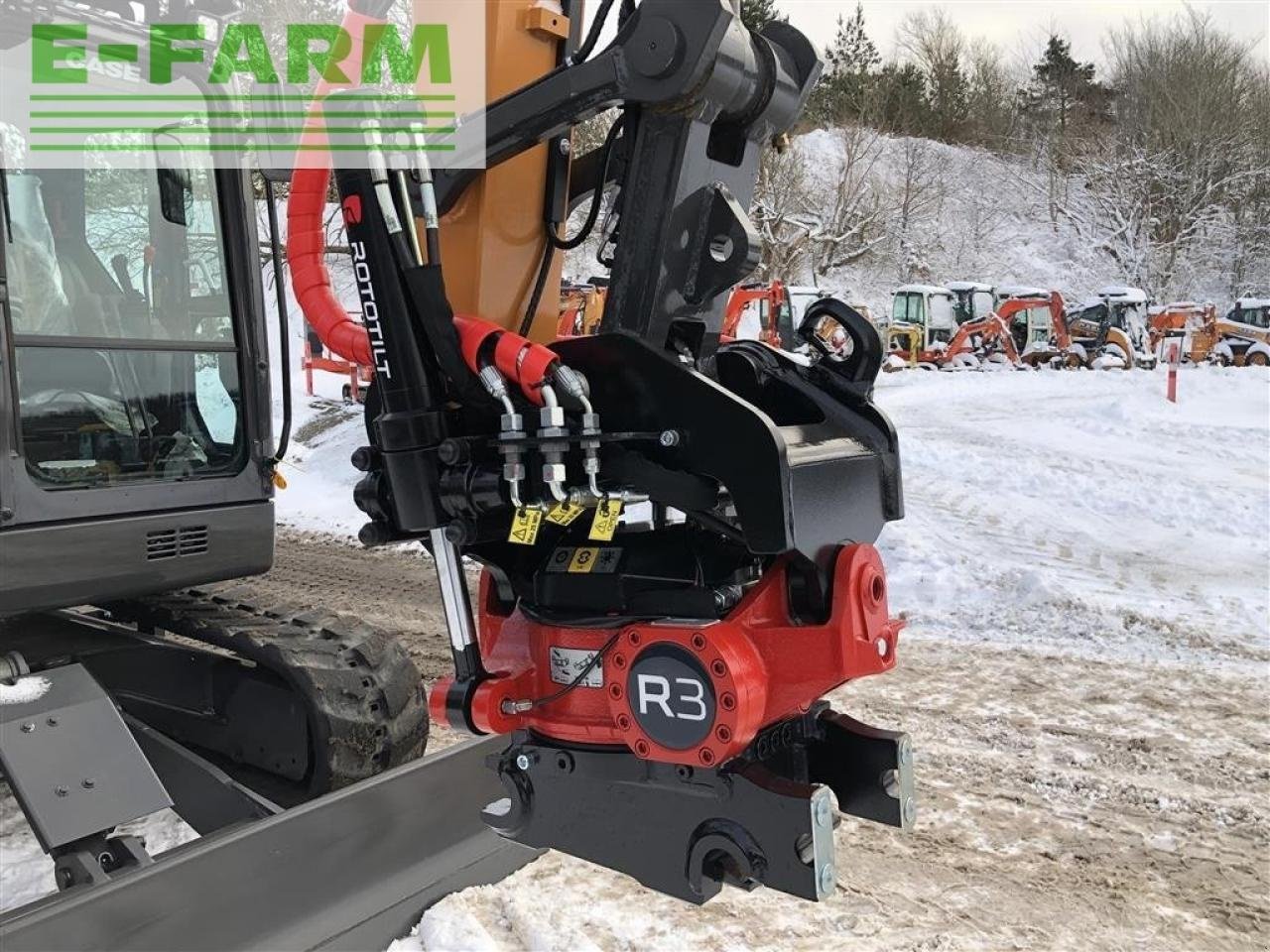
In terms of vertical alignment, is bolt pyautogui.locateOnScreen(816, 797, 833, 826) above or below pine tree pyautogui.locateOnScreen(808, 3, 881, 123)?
below

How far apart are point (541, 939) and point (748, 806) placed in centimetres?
101

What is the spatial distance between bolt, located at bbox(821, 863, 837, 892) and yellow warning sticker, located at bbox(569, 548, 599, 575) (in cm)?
74

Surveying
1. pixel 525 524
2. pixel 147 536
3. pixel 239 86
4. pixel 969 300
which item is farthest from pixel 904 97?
pixel 525 524

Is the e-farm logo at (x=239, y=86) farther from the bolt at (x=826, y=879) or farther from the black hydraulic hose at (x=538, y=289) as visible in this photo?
the bolt at (x=826, y=879)

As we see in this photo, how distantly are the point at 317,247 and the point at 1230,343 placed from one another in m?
25.1

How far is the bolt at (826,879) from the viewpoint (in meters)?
→ 1.90

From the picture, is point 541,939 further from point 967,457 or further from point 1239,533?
point 967,457

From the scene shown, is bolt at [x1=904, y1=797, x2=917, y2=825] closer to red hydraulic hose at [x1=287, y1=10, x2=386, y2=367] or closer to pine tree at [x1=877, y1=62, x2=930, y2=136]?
red hydraulic hose at [x1=287, y1=10, x2=386, y2=367]

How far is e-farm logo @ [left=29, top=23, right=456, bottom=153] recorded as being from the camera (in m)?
2.19

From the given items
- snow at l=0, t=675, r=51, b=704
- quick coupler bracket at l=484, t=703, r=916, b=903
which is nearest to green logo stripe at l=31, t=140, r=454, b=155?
quick coupler bracket at l=484, t=703, r=916, b=903

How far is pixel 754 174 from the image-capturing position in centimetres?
232

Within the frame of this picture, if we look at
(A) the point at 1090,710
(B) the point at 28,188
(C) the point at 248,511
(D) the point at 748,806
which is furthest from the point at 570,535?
(A) the point at 1090,710

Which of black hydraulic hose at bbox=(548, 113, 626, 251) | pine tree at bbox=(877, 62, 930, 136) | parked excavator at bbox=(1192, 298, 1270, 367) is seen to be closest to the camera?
black hydraulic hose at bbox=(548, 113, 626, 251)

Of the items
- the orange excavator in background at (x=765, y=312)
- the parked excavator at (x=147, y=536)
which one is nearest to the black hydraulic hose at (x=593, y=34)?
the parked excavator at (x=147, y=536)
